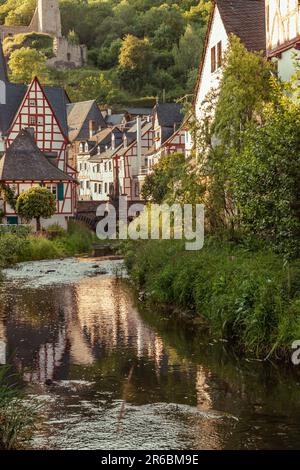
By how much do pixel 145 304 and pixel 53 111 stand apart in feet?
122

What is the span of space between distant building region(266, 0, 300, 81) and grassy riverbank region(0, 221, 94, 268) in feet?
53.1

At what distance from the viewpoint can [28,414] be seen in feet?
32.7

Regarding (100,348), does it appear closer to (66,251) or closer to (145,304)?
(145,304)

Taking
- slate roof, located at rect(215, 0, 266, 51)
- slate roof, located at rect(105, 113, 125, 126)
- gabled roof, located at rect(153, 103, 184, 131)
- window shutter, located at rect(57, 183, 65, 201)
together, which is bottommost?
window shutter, located at rect(57, 183, 65, 201)

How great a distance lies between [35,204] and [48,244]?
4.78 metres

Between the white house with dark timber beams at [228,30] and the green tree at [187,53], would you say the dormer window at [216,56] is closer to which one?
the white house with dark timber beams at [228,30]

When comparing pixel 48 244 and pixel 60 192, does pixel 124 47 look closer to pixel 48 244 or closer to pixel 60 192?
pixel 60 192

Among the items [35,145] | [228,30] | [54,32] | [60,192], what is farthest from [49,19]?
[228,30]

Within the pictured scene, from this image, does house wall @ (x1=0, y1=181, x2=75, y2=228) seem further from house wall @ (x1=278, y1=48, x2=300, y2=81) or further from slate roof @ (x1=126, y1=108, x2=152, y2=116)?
slate roof @ (x1=126, y1=108, x2=152, y2=116)

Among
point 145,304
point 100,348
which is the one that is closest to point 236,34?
point 145,304

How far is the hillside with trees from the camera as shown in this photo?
113m

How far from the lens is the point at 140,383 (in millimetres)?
13641

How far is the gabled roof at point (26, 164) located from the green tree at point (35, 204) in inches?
146

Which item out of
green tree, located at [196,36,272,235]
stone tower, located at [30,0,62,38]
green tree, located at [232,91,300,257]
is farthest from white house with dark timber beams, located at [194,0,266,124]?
stone tower, located at [30,0,62,38]
